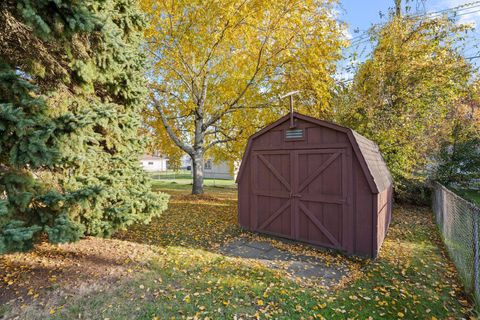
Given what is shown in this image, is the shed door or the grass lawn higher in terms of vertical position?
the shed door

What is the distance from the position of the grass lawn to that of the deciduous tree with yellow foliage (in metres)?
6.18

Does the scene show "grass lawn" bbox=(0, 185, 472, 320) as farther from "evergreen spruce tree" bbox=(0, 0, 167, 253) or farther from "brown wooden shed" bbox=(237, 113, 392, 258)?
"evergreen spruce tree" bbox=(0, 0, 167, 253)

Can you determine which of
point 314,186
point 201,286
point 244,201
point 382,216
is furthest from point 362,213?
point 201,286

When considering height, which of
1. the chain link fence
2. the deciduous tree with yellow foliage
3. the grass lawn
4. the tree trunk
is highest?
the deciduous tree with yellow foliage

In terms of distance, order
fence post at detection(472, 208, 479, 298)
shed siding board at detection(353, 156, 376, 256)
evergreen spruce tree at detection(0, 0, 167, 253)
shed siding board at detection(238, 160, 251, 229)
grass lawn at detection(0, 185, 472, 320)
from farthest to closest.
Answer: shed siding board at detection(238, 160, 251, 229) → shed siding board at detection(353, 156, 376, 256) → fence post at detection(472, 208, 479, 298) → evergreen spruce tree at detection(0, 0, 167, 253) → grass lawn at detection(0, 185, 472, 320)

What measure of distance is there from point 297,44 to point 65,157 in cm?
801

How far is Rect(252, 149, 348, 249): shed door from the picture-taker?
16.2ft

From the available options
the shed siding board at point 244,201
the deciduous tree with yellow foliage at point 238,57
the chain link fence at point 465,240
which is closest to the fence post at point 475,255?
the chain link fence at point 465,240

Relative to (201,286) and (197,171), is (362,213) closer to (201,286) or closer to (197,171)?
(201,286)

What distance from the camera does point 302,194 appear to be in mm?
5363

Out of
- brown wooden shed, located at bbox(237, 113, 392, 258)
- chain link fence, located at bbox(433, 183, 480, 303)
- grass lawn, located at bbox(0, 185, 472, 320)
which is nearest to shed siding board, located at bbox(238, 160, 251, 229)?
brown wooden shed, located at bbox(237, 113, 392, 258)

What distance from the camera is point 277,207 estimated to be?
19.1 feet

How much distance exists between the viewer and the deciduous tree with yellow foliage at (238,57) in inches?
316

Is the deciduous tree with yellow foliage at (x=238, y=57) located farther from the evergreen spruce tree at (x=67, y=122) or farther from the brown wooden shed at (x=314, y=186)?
the brown wooden shed at (x=314, y=186)
